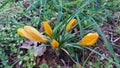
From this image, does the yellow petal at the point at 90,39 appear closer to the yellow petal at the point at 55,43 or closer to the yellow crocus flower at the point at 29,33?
the yellow petal at the point at 55,43

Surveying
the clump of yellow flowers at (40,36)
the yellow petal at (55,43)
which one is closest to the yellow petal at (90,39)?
the clump of yellow flowers at (40,36)

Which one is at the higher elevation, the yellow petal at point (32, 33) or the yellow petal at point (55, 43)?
the yellow petal at point (32, 33)

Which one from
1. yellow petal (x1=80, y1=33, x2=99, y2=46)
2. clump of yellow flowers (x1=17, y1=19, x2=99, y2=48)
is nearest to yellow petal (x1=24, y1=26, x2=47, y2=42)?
clump of yellow flowers (x1=17, y1=19, x2=99, y2=48)

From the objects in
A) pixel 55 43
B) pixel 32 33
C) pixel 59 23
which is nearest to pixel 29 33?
pixel 32 33

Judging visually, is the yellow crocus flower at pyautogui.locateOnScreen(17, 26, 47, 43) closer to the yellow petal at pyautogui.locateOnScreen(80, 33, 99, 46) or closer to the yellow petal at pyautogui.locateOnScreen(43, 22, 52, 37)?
the yellow petal at pyautogui.locateOnScreen(43, 22, 52, 37)

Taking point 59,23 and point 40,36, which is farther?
point 59,23

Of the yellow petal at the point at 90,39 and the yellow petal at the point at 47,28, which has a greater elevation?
the yellow petal at the point at 47,28

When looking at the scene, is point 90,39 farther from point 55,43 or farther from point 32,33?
point 32,33

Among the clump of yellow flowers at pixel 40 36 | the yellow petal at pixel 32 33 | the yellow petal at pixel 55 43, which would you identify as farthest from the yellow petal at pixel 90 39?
the yellow petal at pixel 32 33

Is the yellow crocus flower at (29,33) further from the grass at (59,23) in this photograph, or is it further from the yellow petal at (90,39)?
the yellow petal at (90,39)
